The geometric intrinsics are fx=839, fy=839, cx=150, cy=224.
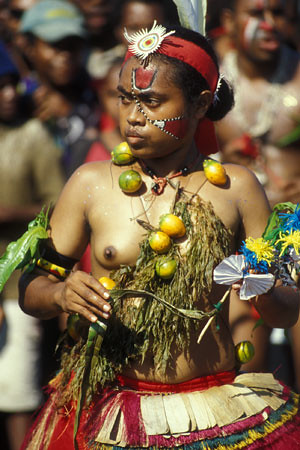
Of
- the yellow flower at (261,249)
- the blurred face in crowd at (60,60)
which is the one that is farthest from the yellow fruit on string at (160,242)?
the blurred face in crowd at (60,60)

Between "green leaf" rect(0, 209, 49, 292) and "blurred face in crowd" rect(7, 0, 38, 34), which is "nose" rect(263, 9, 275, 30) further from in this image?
"green leaf" rect(0, 209, 49, 292)

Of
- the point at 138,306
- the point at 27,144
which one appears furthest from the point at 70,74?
the point at 138,306

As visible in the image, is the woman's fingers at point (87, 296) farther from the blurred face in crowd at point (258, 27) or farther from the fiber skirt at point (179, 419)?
the blurred face in crowd at point (258, 27)

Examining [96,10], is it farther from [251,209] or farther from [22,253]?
[22,253]

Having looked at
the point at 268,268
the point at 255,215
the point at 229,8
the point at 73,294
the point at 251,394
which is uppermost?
the point at 229,8

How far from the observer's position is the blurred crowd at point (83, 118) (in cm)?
548

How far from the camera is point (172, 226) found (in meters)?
3.37

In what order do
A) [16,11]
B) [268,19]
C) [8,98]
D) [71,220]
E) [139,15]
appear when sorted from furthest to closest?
1. [16,11]
2. [139,15]
3. [268,19]
4. [8,98]
5. [71,220]

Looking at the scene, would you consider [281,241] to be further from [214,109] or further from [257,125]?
[257,125]

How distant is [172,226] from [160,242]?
3.3 inches

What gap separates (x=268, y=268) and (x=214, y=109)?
2.73 feet

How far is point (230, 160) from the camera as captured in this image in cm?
629

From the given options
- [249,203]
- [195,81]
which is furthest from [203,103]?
[249,203]

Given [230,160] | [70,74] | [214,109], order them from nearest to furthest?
[214,109]
[230,160]
[70,74]
